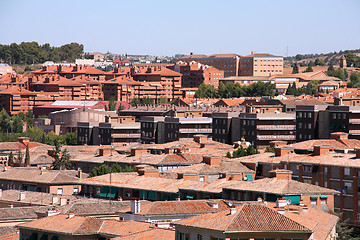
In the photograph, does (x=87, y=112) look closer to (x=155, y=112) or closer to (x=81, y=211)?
(x=155, y=112)

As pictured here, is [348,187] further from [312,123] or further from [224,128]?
[224,128]

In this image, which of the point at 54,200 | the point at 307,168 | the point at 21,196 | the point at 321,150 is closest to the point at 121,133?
the point at 21,196

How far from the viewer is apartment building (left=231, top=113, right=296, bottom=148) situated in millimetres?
129000

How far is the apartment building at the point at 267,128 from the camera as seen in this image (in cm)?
12900

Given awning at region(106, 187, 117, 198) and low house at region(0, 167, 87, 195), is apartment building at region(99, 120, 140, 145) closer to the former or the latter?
low house at region(0, 167, 87, 195)

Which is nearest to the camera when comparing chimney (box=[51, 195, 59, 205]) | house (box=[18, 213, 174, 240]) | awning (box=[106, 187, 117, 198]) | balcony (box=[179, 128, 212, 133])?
house (box=[18, 213, 174, 240])

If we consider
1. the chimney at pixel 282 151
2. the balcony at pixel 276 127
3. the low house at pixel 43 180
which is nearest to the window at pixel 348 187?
the chimney at pixel 282 151

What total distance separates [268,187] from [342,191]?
10.4m

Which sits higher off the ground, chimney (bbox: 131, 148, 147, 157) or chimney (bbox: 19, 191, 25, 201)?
chimney (bbox: 131, 148, 147, 157)

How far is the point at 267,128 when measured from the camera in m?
130

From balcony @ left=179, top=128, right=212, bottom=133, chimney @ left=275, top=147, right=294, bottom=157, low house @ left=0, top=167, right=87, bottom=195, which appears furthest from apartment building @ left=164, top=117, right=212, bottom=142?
chimney @ left=275, top=147, right=294, bottom=157

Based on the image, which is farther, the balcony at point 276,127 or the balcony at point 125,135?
the balcony at point 125,135

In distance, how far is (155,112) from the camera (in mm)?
178875

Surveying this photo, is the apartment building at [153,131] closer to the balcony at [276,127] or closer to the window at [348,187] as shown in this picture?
the balcony at [276,127]
